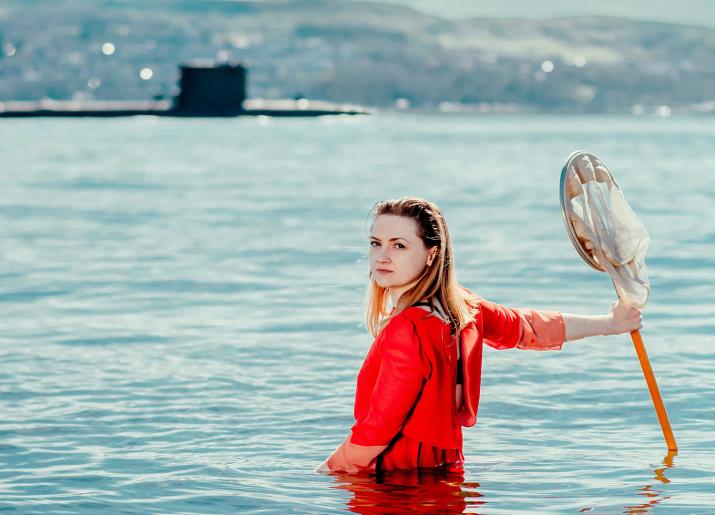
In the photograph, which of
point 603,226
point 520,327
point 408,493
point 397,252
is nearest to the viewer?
point 397,252

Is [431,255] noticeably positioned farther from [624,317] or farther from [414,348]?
[624,317]

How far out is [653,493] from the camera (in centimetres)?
711

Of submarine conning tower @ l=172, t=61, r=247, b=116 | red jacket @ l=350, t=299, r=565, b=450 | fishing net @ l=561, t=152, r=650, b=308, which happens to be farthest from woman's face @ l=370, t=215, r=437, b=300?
submarine conning tower @ l=172, t=61, r=247, b=116

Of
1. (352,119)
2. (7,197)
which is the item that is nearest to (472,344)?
(7,197)

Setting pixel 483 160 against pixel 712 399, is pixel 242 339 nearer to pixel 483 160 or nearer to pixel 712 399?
pixel 712 399

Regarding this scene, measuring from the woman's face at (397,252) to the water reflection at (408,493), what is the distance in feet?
2.94

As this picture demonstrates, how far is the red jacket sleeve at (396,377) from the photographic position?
5770 millimetres

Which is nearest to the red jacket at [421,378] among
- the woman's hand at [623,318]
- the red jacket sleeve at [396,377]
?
the red jacket sleeve at [396,377]

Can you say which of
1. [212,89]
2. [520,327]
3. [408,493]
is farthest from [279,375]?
[212,89]

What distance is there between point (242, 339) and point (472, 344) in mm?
6545

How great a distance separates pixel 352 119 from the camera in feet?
579

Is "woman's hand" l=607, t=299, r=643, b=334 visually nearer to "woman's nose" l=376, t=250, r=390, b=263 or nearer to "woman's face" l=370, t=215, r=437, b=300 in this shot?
"woman's face" l=370, t=215, r=437, b=300

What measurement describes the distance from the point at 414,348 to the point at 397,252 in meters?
0.40

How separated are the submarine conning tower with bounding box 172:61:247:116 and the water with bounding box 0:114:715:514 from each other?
379 ft
